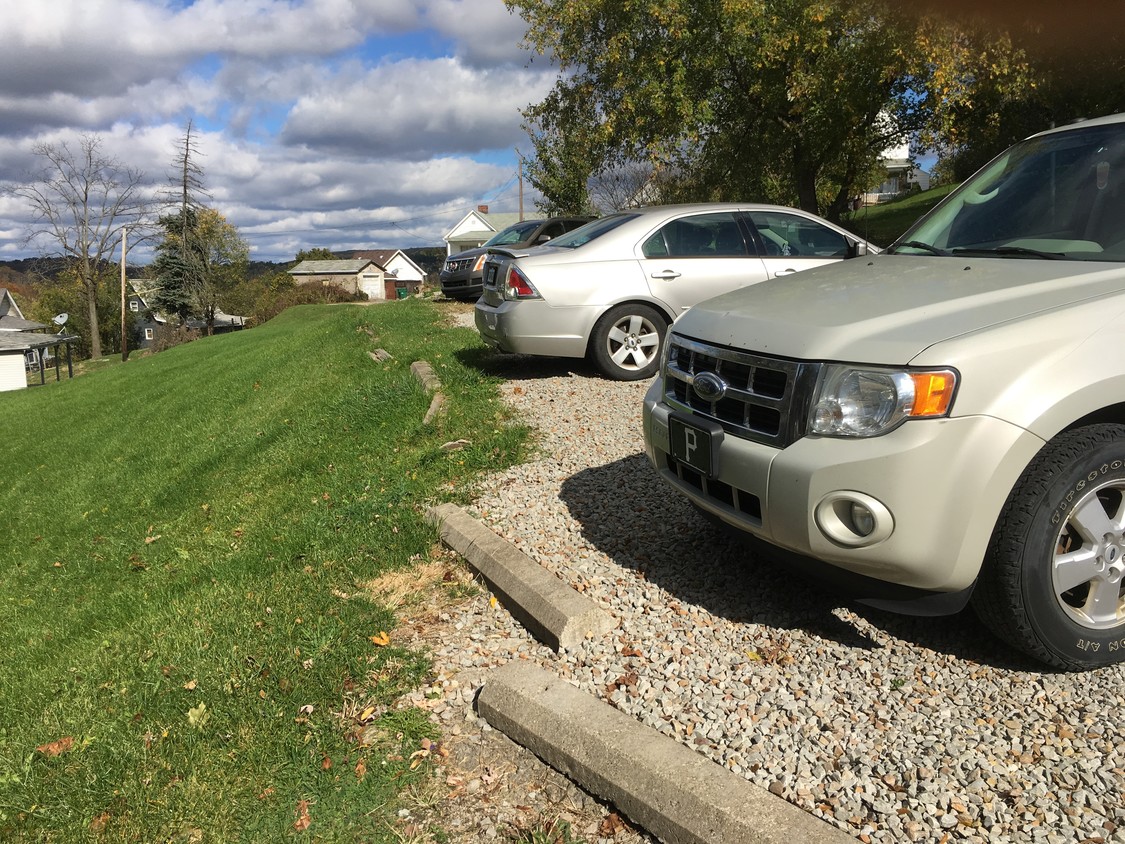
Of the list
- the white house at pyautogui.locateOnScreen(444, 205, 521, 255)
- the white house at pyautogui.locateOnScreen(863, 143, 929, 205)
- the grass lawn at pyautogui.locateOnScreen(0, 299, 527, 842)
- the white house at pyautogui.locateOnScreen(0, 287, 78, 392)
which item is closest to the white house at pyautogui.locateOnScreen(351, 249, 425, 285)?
the white house at pyautogui.locateOnScreen(444, 205, 521, 255)

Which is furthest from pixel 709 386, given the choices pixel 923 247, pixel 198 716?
pixel 198 716

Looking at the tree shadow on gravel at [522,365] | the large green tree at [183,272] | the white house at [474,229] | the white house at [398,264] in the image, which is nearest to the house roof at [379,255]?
the white house at [398,264]

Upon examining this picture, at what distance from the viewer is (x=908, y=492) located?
2.47m

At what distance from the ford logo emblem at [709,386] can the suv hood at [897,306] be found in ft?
0.51

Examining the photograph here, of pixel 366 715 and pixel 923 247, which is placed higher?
pixel 923 247

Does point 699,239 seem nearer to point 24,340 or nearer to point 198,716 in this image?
point 198,716

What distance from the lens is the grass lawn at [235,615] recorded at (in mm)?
2729

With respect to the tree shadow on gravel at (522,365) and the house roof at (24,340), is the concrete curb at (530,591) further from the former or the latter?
the house roof at (24,340)

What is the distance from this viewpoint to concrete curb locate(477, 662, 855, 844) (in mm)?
2158

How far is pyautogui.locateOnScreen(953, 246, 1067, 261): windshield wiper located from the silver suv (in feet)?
0.07

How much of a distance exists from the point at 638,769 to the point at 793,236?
6280mm

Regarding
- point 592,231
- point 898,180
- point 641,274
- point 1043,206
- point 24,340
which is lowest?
point 24,340

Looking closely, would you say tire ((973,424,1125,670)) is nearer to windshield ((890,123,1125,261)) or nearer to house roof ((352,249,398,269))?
windshield ((890,123,1125,261))

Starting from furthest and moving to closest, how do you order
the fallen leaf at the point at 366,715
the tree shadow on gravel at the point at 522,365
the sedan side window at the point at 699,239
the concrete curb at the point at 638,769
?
the tree shadow on gravel at the point at 522,365
the sedan side window at the point at 699,239
the fallen leaf at the point at 366,715
the concrete curb at the point at 638,769
